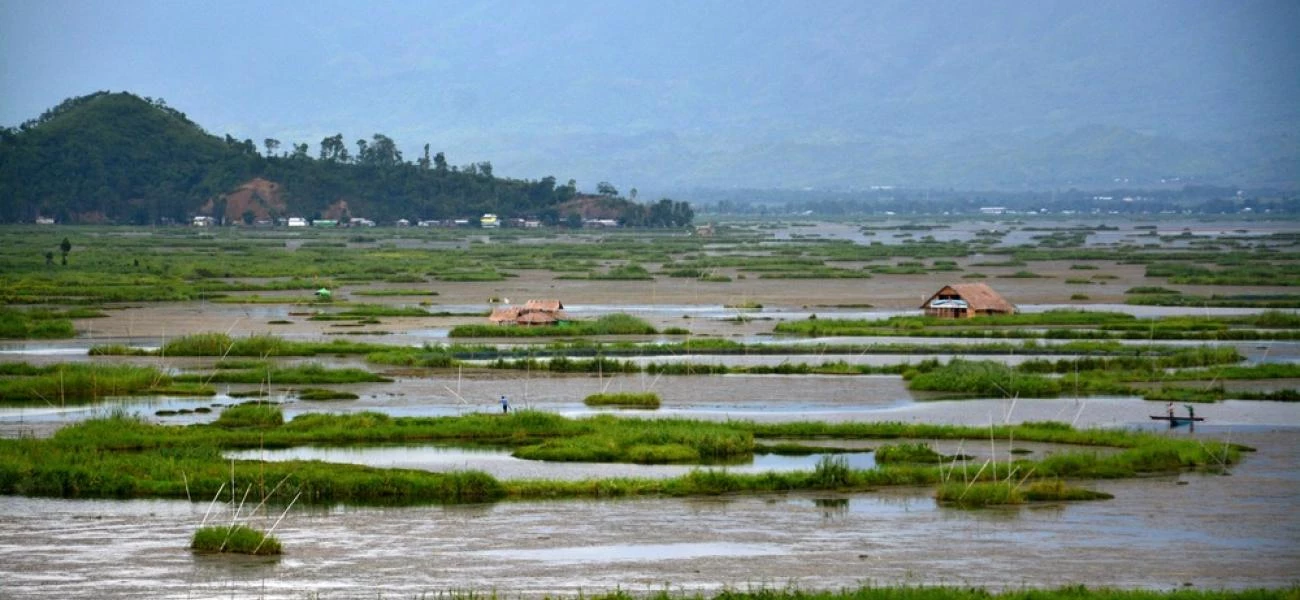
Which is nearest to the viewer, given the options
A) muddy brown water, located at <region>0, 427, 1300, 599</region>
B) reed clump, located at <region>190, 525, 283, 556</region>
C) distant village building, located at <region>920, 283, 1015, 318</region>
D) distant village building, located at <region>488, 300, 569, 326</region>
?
muddy brown water, located at <region>0, 427, 1300, 599</region>

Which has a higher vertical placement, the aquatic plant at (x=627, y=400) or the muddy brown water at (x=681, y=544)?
the aquatic plant at (x=627, y=400)

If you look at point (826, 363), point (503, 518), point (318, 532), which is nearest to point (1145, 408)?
point (826, 363)

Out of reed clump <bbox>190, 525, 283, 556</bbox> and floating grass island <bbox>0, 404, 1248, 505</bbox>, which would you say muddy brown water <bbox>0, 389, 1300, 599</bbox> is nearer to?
reed clump <bbox>190, 525, 283, 556</bbox>

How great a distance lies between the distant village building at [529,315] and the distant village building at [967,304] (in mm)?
10608

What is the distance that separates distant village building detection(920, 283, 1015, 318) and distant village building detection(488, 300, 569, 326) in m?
10.6

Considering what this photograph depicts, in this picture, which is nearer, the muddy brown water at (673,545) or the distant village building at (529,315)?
the muddy brown water at (673,545)

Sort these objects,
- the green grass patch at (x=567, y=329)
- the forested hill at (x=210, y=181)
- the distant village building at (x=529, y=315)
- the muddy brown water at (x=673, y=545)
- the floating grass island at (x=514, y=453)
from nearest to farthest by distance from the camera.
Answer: the muddy brown water at (x=673, y=545)
the floating grass island at (x=514, y=453)
the green grass patch at (x=567, y=329)
the distant village building at (x=529, y=315)
the forested hill at (x=210, y=181)

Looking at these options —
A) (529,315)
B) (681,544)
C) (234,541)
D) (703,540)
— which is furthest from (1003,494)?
(529,315)

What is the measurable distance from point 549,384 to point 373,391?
343 centimetres

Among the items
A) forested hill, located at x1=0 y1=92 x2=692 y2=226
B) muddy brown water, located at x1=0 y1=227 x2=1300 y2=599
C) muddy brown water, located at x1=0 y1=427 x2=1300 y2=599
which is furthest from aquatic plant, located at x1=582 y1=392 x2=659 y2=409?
forested hill, located at x1=0 y1=92 x2=692 y2=226

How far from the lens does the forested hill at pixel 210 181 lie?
402ft

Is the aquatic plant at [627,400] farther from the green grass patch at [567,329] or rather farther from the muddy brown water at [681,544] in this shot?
the green grass patch at [567,329]

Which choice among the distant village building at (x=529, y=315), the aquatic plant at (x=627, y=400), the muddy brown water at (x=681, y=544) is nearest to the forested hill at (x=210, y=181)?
the distant village building at (x=529, y=315)

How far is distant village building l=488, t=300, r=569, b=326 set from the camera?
136ft
